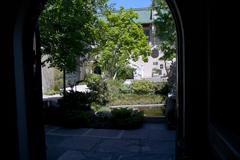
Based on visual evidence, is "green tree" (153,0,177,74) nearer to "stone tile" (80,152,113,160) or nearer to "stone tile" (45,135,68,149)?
"stone tile" (45,135,68,149)

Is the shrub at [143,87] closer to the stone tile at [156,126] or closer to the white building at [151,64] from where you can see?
the white building at [151,64]

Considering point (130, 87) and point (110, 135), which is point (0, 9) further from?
point (130, 87)

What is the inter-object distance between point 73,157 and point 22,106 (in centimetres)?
184

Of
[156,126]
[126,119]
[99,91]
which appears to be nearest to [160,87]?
[99,91]

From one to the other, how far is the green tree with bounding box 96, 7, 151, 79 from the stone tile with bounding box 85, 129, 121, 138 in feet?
23.2

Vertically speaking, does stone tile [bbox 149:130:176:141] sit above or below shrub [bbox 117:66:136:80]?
below

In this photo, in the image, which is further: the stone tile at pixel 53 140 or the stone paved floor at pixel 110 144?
the stone tile at pixel 53 140

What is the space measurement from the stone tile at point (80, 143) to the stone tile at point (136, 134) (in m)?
0.68

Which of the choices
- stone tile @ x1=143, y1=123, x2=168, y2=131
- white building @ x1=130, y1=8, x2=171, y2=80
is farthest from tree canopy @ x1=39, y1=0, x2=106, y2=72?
white building @ x1=130, y1=8, x2=171, y2=80

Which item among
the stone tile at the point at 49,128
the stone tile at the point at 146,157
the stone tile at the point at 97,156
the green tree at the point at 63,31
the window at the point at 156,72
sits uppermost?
the green tree at the point at 63,31

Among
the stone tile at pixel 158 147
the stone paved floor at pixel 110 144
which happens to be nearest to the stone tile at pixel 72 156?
the stone paved floor at pixel 110 144

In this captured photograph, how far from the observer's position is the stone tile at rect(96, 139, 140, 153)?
5387 mm

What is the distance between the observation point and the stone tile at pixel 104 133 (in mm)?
6570

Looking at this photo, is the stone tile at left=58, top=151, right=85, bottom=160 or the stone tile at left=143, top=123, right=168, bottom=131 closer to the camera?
the stone tile at left=58, top=151, right=85, bottom=160
